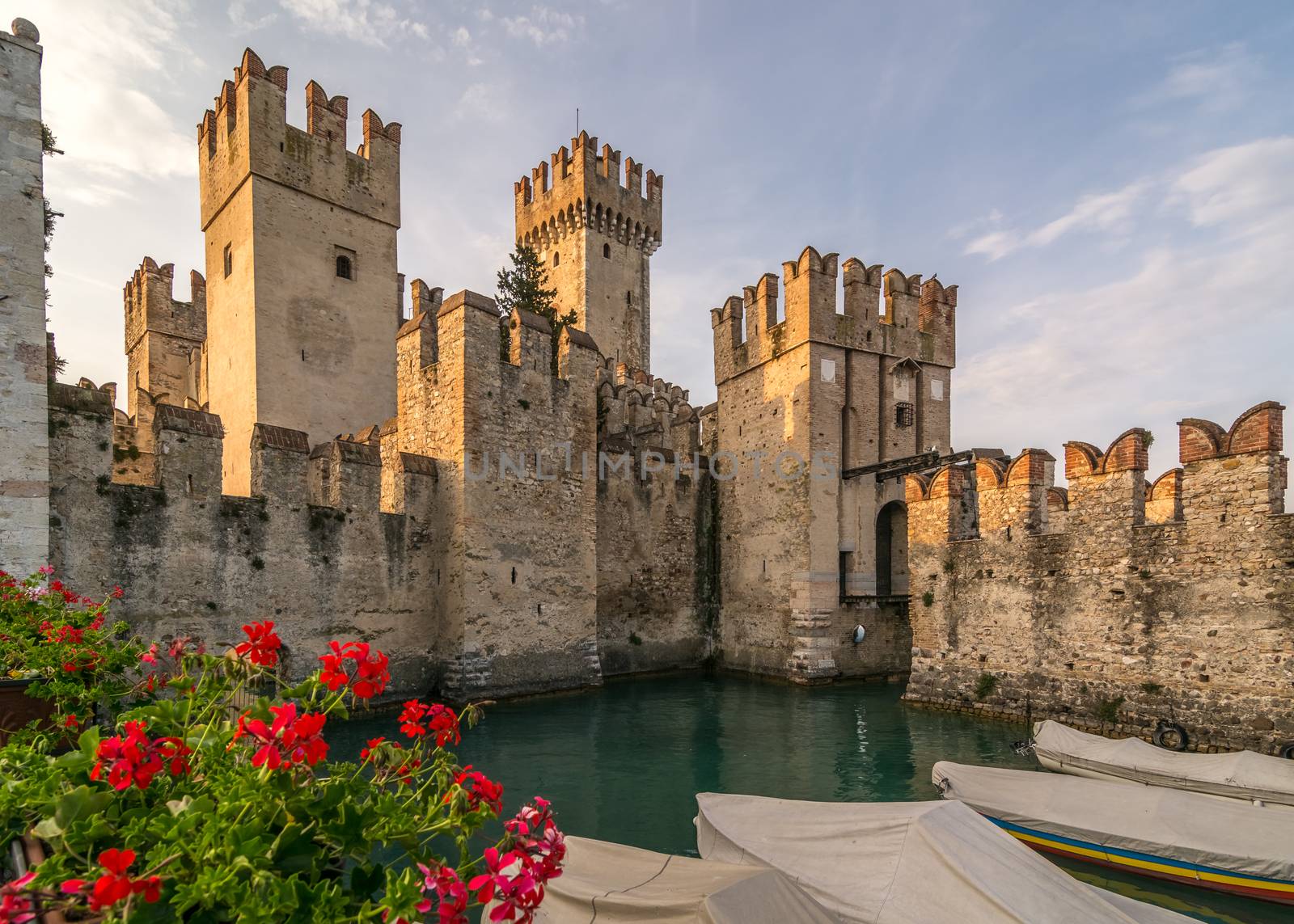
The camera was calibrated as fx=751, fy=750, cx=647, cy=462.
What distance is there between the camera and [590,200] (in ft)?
121

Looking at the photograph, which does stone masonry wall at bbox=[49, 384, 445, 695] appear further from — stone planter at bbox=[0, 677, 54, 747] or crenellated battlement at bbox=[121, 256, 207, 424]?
crenellated battlement at bbox=[121, 256, 207, 424]

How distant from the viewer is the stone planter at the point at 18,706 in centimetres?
379

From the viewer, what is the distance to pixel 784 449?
20.5m

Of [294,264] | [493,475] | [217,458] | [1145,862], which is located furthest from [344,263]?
[1145,862]

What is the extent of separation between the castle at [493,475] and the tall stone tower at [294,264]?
0.26 ft

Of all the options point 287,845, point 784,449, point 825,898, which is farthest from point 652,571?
point 287,845

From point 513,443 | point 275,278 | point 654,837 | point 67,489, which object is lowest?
point 654,837

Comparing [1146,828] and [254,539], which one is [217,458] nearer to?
[254,539]

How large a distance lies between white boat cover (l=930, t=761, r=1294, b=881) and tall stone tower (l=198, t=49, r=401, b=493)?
16.7m

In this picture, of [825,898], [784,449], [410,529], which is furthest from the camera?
[784,449]

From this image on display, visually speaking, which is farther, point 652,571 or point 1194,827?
Result: point 652,571

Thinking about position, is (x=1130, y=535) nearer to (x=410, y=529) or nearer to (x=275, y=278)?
(x=410, y=529)

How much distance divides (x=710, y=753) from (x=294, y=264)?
15.4 metres

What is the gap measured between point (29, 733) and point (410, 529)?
42.5 ft
